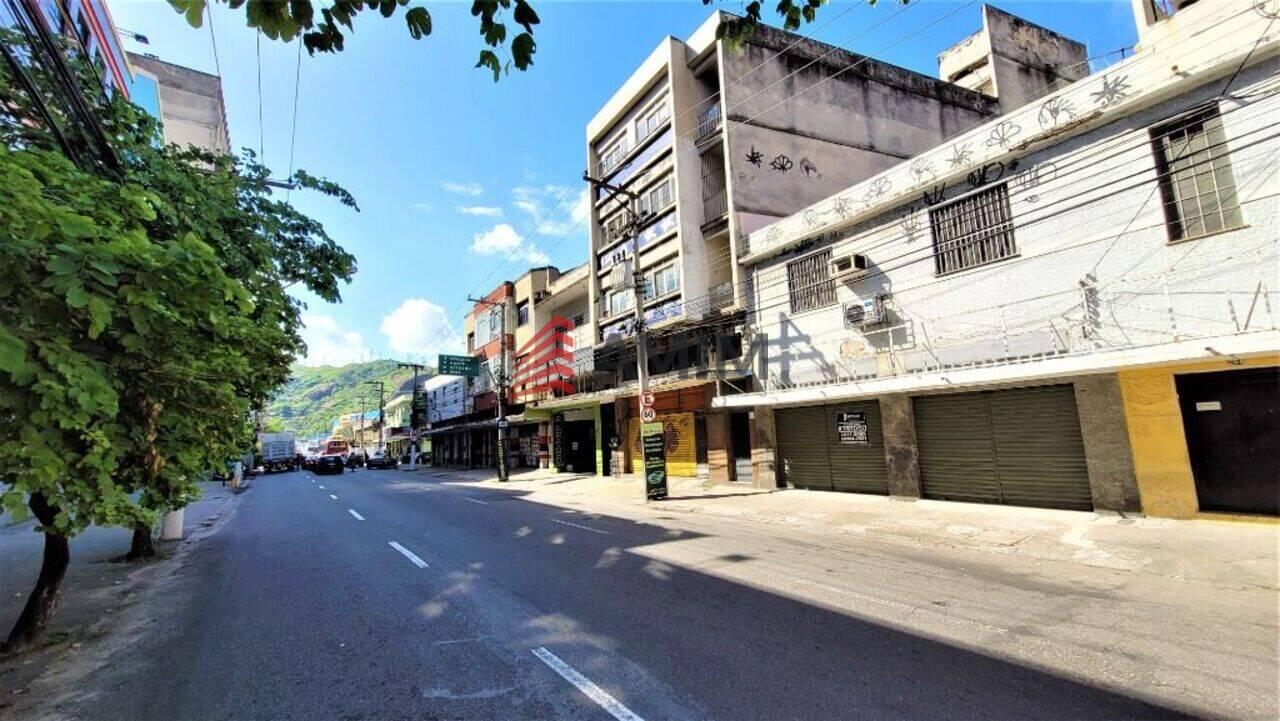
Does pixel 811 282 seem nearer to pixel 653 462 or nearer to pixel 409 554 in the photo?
pixel 653 462

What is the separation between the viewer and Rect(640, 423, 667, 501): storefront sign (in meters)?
17.5

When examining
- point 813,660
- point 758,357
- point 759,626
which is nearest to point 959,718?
point 813,660

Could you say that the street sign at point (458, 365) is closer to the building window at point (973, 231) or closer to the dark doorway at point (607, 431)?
the dark doorway at point (607, 431)

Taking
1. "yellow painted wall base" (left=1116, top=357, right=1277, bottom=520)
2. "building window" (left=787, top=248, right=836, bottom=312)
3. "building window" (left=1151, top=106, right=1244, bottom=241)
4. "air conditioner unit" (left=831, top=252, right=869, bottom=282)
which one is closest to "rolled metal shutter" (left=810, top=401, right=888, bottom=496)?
"building window" (left=787, top=248, right=836, bottom=312)

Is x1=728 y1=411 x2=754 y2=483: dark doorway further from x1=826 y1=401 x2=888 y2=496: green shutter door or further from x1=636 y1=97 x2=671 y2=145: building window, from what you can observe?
x1=636 y1=97 x2=671 y2=145: building window

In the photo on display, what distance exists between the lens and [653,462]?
17656 mm

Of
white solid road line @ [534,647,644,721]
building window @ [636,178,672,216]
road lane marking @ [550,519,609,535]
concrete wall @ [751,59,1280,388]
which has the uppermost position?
building window @ [636,178,672,216]

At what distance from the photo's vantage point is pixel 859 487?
15734 mm

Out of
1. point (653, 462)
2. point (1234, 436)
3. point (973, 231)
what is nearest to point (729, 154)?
point (973, 231)

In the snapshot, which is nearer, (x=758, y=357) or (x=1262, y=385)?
(x=1262, y=385)

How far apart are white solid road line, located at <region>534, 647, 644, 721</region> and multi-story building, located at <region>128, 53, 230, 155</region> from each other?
119ft

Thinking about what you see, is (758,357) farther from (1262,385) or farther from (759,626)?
(759,626)

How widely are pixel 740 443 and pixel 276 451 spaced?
49.3 meters

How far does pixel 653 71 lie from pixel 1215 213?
19630 millimetres
